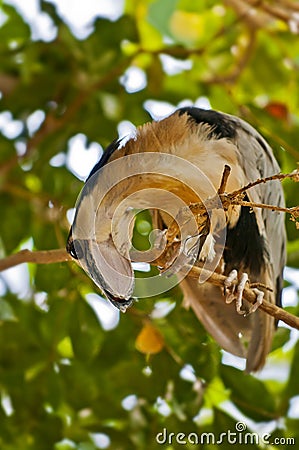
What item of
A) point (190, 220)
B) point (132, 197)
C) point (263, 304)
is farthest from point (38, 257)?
point (263, 304)

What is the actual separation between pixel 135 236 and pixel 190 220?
318 millimetres

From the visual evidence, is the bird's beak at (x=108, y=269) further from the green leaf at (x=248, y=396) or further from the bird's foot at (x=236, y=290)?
the green leaf at (x=248, y=396)

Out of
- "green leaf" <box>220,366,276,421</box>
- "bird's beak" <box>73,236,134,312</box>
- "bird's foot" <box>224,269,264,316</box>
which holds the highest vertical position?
"bird's beak" <box>73,236,134,312</box>

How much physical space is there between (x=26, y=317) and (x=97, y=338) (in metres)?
0.22

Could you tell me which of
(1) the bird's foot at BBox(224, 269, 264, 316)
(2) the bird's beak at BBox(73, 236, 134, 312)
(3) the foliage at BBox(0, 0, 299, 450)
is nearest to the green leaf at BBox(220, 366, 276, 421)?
(3) the foliage at BBox(0, 0, 299, 450)

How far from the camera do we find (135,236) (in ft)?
5.15

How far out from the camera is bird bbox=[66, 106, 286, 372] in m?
1.33

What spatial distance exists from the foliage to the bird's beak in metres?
0.22

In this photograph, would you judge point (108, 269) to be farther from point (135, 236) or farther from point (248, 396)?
point (248, 396)

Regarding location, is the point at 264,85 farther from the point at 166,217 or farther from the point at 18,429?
the point at 18,429

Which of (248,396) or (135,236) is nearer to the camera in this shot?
(135,236)

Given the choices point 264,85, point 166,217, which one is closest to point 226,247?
point 166,217

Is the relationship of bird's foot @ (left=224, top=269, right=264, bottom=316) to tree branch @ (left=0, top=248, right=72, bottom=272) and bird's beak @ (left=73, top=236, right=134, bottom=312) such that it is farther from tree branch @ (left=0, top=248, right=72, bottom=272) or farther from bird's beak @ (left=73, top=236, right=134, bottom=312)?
tree branch @ (left=0, top=248, right=72, bottom=272)

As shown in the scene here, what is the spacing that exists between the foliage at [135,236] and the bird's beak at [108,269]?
0.72 feet
